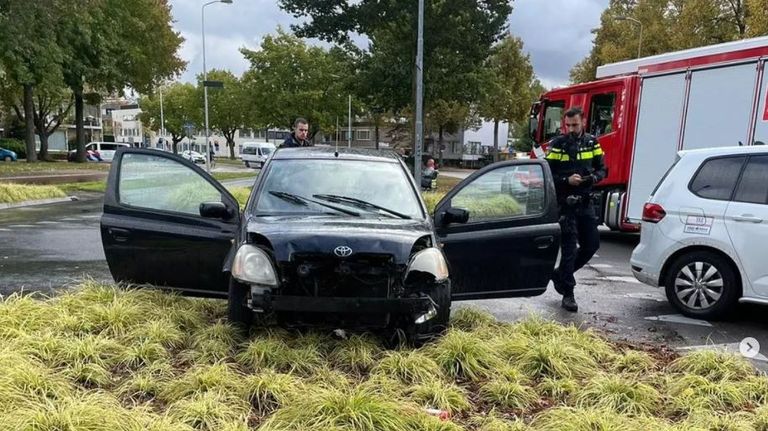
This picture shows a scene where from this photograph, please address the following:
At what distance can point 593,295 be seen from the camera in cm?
647

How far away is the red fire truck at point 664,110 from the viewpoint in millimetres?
7895

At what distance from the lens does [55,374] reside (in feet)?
11.4

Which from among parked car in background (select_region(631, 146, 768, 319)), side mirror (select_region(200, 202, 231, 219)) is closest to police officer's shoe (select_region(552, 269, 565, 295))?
parked car in background (select_region(631, 146, 768, 319))

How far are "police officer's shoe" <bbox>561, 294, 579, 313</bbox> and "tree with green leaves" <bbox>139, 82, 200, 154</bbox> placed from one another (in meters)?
62.1

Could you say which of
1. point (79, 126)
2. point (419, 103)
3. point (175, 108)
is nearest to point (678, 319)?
point (419, 103)

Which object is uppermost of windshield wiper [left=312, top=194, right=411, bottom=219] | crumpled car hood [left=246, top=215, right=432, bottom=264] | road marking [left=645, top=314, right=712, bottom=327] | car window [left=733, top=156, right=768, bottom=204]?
car window [left=733, top=156, right=768, bottom=204]

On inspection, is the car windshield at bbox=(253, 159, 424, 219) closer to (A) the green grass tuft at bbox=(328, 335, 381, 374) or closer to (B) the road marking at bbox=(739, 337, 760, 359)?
(A) the green grass tuft at bbox=(328, 335, 381, 374)

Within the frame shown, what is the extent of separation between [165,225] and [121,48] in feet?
101

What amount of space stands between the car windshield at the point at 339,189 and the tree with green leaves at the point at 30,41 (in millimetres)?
17755

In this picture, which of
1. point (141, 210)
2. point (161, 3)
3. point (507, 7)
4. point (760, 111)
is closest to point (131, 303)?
point (141, 210)

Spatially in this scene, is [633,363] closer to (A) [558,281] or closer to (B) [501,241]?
(B) [501,241]

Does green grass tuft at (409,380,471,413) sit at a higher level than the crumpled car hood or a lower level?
lower

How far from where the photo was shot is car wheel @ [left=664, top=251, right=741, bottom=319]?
5211mm

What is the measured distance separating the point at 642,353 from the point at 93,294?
455 centimetres
